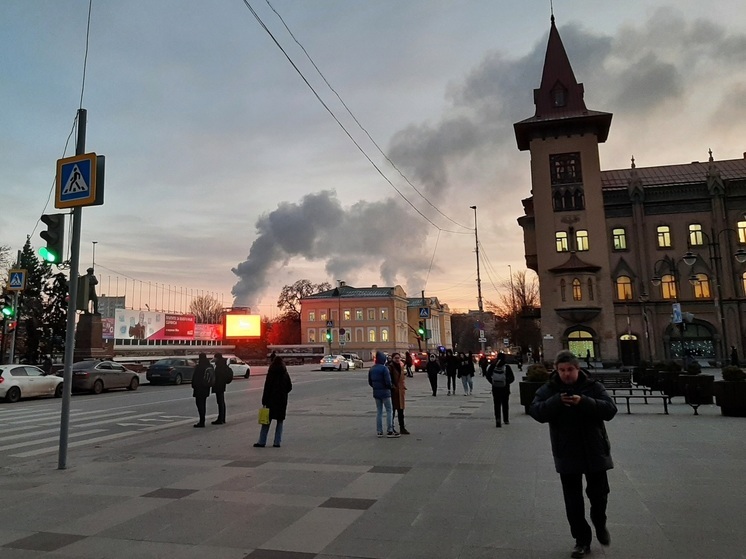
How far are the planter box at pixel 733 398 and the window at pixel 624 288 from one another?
37431 millimetres

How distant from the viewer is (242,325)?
67625 mm

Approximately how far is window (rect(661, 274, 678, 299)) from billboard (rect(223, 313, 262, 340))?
145 feet

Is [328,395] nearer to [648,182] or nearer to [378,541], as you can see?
[378,541]

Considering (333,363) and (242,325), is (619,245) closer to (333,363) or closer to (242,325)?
(333,363)

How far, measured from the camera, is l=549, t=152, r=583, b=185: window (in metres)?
49.7

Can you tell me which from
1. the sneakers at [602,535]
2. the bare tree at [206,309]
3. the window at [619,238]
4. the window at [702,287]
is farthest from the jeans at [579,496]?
the bare tree at [206,309]

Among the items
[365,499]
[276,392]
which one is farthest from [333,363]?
[365,499]

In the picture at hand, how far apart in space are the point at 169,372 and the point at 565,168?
124 feet

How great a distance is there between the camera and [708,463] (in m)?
8.23

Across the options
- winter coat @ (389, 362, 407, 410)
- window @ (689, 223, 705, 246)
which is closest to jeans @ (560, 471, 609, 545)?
winter coat @ (389, 362, 407, 410)

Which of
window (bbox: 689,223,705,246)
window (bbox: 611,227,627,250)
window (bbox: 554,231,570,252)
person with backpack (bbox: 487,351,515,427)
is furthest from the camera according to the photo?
window (bbox: 611,227,627,250)

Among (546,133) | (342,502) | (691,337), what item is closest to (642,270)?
(691,337)

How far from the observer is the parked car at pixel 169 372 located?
31.1 metres

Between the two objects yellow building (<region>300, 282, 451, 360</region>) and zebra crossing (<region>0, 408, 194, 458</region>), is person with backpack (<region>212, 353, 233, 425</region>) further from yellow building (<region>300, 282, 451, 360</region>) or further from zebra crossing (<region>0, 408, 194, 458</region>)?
yellow building (<region>300, 282, 451, 360</region>)
